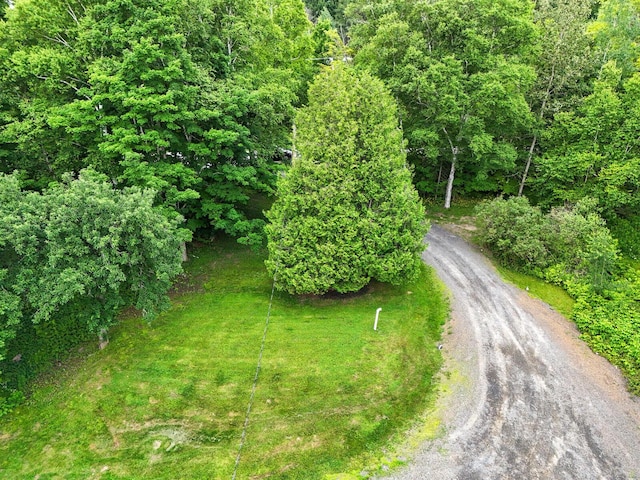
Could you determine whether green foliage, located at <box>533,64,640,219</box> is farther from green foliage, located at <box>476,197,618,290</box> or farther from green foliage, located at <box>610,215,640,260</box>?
green foliage, located at <box>476,197,618,290</box>

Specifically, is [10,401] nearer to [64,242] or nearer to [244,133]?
[64,242]

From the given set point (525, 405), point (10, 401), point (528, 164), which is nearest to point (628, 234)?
point (528, 164)

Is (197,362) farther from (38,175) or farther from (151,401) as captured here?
(38,175)

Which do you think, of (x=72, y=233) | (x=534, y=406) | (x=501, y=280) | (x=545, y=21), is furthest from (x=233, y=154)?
(x=545, y=21)

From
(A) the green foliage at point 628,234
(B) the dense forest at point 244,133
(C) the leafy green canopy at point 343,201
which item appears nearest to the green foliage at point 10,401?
(B) the dense forest at point 244,133

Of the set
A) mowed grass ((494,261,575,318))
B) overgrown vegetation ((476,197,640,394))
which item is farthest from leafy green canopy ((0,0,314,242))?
mowed grass ((494,261,575,318))

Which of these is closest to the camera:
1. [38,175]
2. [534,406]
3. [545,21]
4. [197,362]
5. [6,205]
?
[6,205]

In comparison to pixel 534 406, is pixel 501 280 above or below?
above
